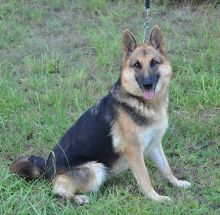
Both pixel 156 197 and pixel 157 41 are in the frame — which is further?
pixel 157 41

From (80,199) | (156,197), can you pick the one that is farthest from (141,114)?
(80,199)

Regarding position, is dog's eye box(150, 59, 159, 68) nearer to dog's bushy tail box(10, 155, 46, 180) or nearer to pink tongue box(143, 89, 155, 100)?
pink tongue box(143, 89, 155, 100)

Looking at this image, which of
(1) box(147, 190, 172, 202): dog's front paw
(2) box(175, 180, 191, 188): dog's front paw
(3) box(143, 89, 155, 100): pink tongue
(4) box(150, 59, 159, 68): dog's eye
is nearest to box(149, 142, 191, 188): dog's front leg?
(2) box(175, 180, 191, 188): dog's front paw

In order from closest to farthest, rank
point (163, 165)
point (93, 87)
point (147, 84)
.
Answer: point (147, 84) < point (163, 165) < point (93, 87)

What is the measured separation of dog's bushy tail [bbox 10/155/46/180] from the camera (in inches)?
163

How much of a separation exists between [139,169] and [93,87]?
2.10 metres

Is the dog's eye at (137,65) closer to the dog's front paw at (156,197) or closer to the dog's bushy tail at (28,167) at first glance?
the dog's front paw at (156,197)

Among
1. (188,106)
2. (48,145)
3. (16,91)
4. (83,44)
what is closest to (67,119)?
(48,145)

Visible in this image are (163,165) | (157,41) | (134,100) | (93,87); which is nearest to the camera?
(134,100)

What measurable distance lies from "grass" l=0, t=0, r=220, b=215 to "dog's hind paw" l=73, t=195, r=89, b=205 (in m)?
0.06

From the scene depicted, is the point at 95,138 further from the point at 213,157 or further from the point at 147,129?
the point at 213,157

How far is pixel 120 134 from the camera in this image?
409 centimetres

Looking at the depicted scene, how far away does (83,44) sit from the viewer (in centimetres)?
716

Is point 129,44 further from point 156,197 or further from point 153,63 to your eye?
point 156,197
